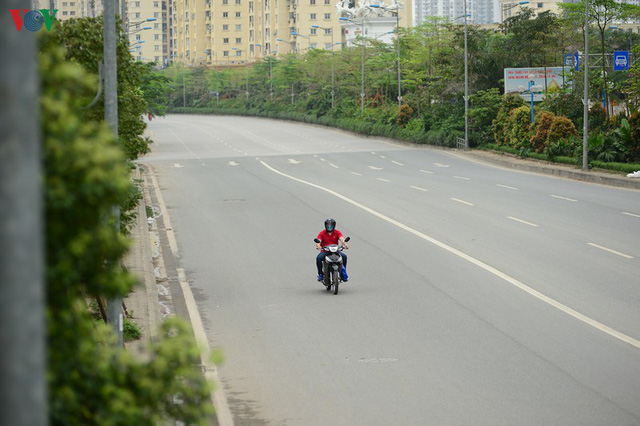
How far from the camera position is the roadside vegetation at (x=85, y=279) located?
4.27 m

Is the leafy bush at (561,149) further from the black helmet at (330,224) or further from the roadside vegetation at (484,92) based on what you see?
the black helmet at (330,224)

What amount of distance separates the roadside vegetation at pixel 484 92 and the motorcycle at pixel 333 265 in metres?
23.9

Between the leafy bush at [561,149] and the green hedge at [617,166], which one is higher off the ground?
the leafy bush at [561,149]

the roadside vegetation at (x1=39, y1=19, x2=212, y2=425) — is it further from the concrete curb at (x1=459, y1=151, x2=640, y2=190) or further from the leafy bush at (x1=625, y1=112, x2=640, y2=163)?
the leafy bush at (x1=625, y1=112, x2=640, y2=163)

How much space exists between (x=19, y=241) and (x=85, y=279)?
1.42 m

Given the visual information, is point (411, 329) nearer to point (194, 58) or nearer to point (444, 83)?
point (444, 83)

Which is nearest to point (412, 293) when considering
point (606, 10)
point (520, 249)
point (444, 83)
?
point (520, 249)

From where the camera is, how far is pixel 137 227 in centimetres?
2544

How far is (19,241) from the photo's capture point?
10.9 ft

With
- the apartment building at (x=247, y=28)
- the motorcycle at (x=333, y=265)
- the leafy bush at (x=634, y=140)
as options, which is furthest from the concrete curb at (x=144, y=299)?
the apartment building at (x=247, y=28)

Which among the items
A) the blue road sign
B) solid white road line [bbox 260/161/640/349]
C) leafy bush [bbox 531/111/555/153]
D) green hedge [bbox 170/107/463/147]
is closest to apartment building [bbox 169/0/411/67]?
green hedge [bbox 170/107/463/147]

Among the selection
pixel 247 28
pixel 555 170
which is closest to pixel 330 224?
pixel 555 170

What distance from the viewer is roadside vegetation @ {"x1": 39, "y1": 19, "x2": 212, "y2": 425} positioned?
427cm

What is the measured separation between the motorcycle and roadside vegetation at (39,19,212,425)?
11704 millimetres
